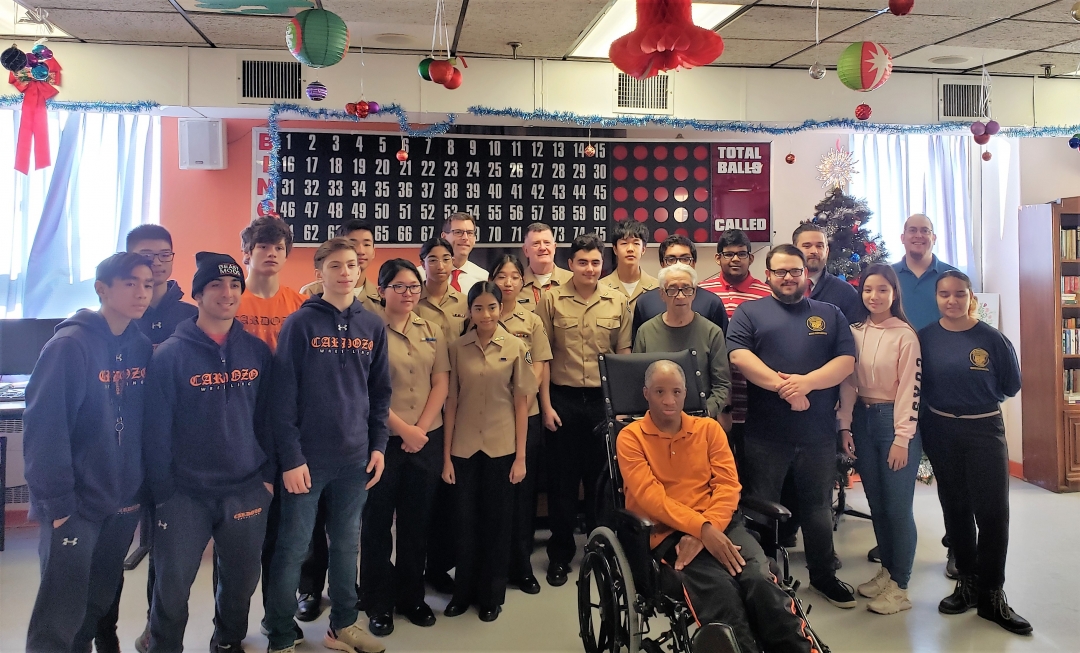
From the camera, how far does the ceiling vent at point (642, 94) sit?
4773 millimetres

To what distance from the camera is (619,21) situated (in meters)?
4.05

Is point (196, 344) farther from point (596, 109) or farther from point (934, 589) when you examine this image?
point (934, 589)

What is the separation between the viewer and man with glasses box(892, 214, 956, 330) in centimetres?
396

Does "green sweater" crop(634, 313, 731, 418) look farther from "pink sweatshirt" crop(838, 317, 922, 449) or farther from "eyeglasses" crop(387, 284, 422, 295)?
"eyeglasses" crop(387, 284, 422, 295)

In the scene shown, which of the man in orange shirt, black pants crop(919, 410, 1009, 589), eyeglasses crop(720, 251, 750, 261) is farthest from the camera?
eyeglasses crop(720, 251, 750, 261)

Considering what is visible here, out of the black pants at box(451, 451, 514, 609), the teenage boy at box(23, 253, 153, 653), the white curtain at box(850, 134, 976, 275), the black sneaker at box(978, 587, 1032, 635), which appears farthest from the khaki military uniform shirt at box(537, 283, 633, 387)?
the white curtain at box(850, 134, 976, 275)

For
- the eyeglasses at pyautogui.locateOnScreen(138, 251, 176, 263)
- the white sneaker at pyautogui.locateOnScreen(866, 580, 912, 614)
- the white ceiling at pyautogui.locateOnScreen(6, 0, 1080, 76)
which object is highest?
the white ceiling at pyautogui.locateOnScreen(6, 0, 1080, 76)

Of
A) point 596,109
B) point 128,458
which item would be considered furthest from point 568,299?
point 128,458

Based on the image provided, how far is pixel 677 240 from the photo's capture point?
154 inches

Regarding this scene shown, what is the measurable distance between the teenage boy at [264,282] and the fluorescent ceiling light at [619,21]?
2.03 m

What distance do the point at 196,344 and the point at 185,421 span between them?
266mm

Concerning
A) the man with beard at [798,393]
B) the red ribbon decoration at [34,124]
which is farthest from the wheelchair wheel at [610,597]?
the red ribbon decoration at [34,124]

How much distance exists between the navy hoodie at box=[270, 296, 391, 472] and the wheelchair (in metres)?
0.99

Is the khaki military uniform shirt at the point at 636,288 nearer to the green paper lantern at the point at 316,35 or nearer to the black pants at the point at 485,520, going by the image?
the black pants at the point at 485,520
